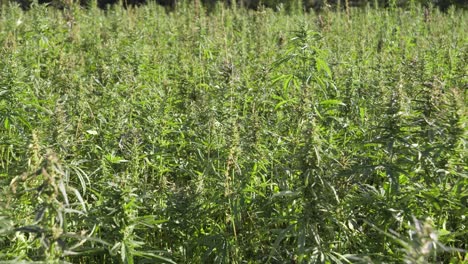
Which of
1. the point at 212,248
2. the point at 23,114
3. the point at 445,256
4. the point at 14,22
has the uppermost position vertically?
the point at 14,22

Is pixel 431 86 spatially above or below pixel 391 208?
above

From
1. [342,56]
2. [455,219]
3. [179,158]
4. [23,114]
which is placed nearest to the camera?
[455,219]

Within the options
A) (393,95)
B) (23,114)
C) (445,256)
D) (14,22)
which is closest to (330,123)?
(393,95)

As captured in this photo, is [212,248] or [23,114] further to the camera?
[23,114]

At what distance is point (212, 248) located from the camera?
2.53 metres

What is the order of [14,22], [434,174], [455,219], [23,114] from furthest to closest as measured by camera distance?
[14,22], [23,114], [455,219], [434,174]

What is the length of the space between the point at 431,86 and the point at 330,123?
2.98 feet

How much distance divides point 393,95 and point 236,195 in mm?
918

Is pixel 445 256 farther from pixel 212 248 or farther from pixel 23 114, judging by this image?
pixel 23 114

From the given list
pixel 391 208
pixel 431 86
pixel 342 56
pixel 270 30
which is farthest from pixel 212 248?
pixel 270 30

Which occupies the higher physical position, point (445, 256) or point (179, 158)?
point (179, 158)

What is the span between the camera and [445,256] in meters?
2.72

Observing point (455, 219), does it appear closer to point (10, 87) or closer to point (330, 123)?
point (330, 123)

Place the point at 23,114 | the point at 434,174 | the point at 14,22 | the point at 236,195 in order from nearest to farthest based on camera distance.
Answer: the point at 434,174 → the point at 236,195 → the point at 23,114 → the point at 14,22
